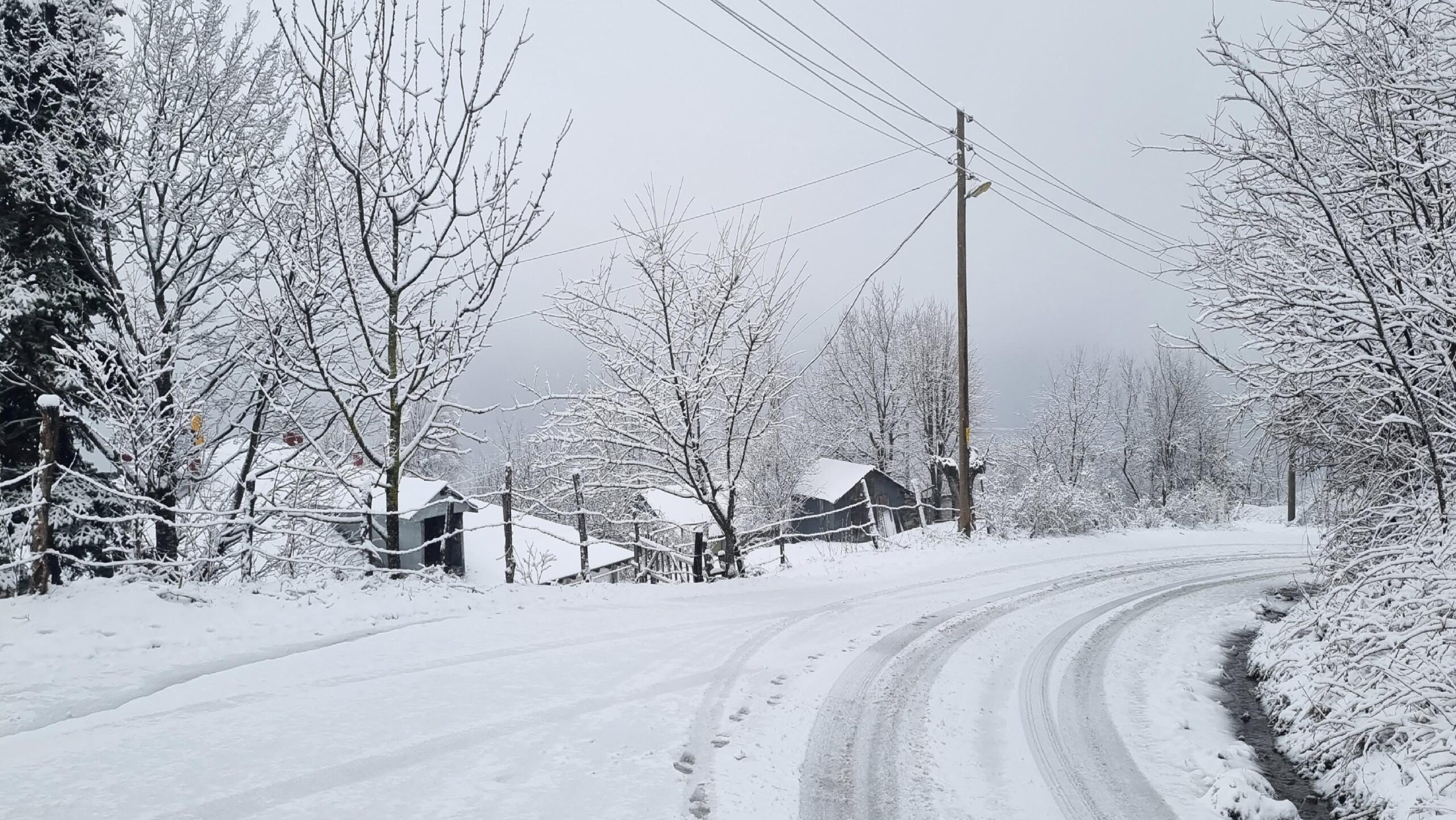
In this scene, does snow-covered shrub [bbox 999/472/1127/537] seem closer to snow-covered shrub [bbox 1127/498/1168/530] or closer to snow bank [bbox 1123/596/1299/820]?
snow-covered shrub [bbox 1127/498/1168/530]

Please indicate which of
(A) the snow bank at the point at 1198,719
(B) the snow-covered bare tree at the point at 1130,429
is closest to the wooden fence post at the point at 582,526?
(A) the snow bank at the point at 1198,719

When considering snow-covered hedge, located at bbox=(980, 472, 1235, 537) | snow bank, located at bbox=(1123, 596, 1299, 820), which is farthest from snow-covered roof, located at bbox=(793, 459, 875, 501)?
snow bank, located at bbox=(1123, 596, 1299, 820)

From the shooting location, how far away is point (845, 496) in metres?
32.8

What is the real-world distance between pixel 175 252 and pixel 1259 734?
13838 mm

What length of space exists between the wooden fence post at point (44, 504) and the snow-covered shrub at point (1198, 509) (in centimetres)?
3209

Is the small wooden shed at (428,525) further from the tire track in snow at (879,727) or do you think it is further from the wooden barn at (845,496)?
the tire track in snow at (879,727)

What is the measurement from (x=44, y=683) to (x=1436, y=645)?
837 cm

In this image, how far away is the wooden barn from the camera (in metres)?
32.2

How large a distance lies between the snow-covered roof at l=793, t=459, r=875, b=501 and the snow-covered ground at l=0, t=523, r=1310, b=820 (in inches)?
921

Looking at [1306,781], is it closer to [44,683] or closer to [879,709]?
[879,709]

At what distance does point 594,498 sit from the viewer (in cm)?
3441

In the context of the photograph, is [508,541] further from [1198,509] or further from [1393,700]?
[1198,509]

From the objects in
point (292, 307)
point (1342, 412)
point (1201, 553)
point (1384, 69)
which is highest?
point (1384, 69)

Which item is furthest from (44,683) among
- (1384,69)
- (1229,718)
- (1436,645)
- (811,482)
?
(811,482)
